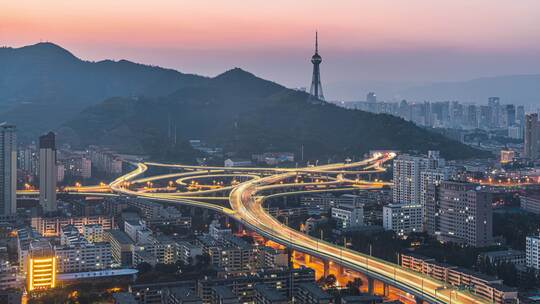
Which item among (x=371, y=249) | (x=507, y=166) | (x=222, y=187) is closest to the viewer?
(x=371, y=249)

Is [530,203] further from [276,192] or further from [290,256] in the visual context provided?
[290,256]

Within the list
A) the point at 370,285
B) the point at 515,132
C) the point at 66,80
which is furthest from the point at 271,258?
the point at 66,80

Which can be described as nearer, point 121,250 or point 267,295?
point 267,295

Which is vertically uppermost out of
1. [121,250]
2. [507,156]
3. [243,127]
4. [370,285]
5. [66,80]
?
[66,80]

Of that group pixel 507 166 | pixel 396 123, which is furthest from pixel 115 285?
A: pixel 396 123

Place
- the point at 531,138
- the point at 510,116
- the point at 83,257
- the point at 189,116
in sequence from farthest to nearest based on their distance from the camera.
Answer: the point at 510,116
the point at 189,116
the point at 531,138
the point at 83,257

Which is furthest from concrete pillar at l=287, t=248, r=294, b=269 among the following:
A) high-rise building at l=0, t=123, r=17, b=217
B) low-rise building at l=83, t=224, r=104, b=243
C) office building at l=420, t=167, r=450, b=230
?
high-rise building at l=0, t=123, r=17, b=217

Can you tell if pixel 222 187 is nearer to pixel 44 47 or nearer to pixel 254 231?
pixel 254 231

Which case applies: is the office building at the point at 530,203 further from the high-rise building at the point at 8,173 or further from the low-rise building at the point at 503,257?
the high-rise building at the point at 8,173

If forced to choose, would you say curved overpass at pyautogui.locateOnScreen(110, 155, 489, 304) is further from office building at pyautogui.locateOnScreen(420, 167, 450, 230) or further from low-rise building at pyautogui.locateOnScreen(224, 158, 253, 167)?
office building at pyautogui.locateOnScreen(420, 167, 450, 230)
